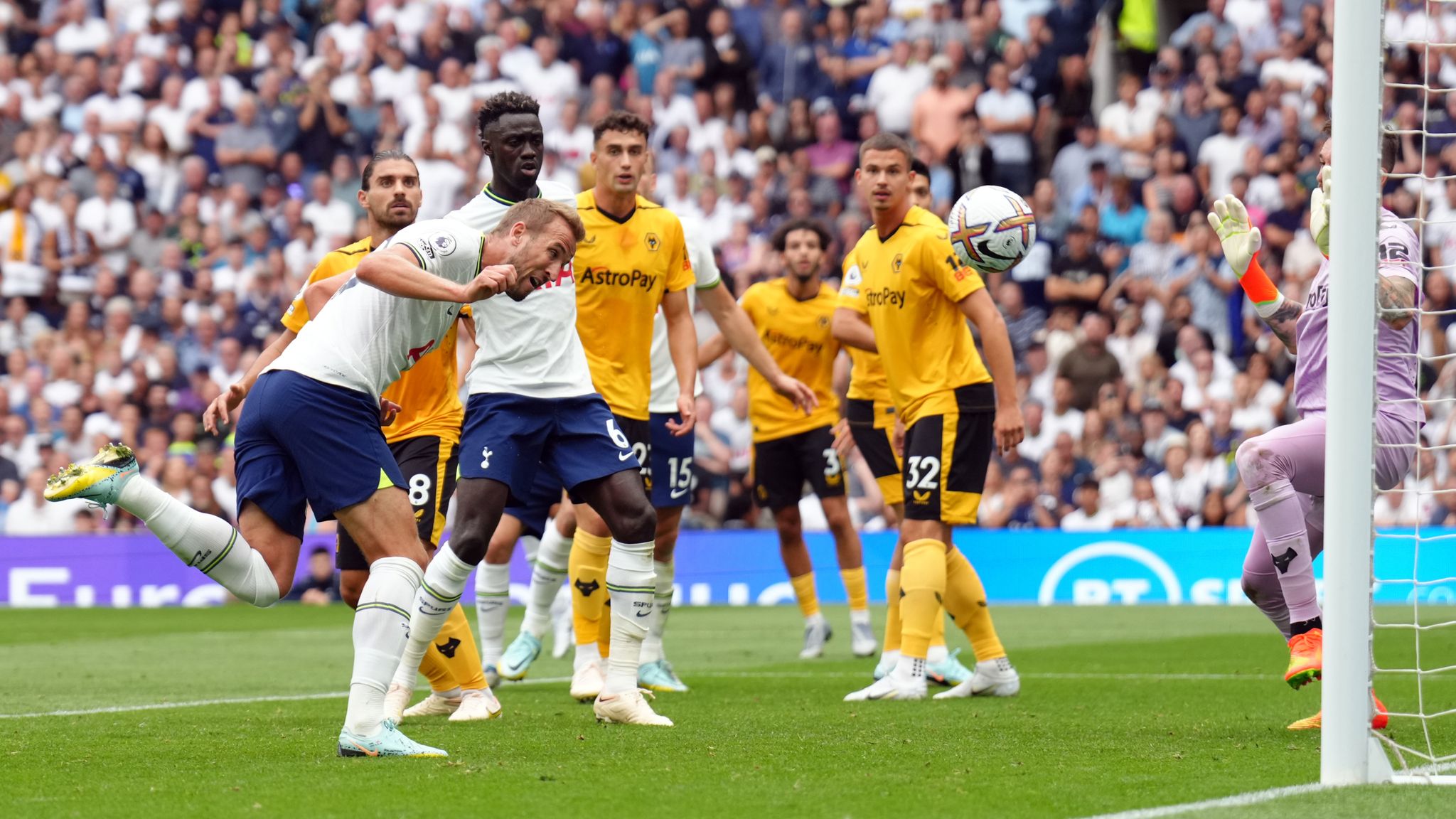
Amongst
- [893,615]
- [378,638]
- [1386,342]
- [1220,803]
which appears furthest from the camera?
[893,615]

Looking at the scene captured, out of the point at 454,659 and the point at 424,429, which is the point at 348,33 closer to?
the point at 424,429

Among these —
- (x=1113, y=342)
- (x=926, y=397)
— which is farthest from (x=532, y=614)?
(x=1113, y=342)

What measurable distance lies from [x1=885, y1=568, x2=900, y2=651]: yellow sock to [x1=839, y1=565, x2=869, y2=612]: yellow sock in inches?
77.3

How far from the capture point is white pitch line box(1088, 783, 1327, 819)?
16.5 ft

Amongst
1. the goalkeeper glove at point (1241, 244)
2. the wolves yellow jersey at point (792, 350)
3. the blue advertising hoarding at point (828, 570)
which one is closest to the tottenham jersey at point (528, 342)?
the goalkeeper glove at point (1241, 244)

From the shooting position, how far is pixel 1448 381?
53.0ft

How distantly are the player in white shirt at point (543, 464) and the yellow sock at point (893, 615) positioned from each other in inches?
104

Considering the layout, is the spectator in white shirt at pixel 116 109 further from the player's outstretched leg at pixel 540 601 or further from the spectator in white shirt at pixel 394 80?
the player's outstretched leg at pixel 540 601

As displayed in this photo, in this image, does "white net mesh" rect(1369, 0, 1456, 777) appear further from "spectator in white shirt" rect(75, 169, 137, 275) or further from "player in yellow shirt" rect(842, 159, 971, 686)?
"spectator in white shirt" rect(75, 169, 137, 275)

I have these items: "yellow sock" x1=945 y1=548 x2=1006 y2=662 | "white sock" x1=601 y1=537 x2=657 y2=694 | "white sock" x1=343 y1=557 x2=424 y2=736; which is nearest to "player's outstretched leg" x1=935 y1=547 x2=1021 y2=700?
"yellow sock" x1=945 y1=548 x2=1006 y2=662

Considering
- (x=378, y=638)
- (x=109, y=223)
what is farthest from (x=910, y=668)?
(x=109, y=223)

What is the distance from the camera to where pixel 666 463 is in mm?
9984

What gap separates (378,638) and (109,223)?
17.8m

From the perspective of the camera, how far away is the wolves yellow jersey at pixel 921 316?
355 inches
